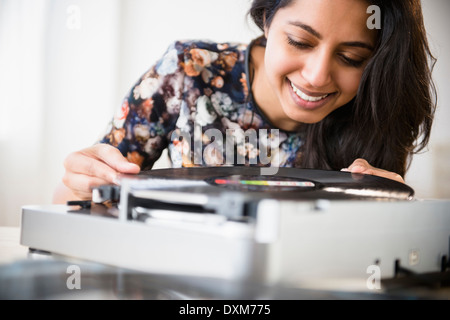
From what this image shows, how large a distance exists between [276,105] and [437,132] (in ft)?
4.15

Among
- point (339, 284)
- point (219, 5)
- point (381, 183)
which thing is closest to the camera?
point (339, 284)

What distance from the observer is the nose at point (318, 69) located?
1000mm

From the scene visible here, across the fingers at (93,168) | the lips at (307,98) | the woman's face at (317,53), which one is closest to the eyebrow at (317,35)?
the woman's face at (317,53)

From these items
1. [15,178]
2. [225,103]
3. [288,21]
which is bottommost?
[15,178]

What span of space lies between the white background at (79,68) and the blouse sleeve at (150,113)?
25.8 inches

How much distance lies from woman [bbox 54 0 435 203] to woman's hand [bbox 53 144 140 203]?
11.4 inches

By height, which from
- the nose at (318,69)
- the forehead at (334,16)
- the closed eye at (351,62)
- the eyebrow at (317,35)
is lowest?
the nose at (318,69)

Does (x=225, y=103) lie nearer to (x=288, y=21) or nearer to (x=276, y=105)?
(x=276, y=105)

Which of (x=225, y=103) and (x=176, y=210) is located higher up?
(x=225, y=103)

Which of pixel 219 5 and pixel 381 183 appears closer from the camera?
pixel 381 183

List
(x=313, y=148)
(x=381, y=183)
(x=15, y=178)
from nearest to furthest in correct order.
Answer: (x=381, y=183), (x=313, y=148), (x=15, y=178)

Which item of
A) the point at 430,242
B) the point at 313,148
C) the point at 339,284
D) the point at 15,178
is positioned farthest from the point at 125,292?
the point at 15,178

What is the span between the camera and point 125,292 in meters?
0.47

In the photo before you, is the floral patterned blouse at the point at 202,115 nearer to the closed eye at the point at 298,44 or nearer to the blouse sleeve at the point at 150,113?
the blouse sleeve at the point at 150,113
